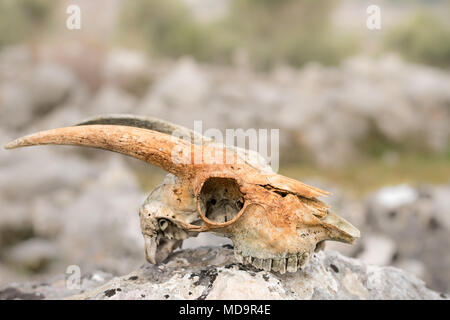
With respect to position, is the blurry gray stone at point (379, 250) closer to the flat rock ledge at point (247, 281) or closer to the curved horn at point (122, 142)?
the flat rock ledge at point (247, 281)

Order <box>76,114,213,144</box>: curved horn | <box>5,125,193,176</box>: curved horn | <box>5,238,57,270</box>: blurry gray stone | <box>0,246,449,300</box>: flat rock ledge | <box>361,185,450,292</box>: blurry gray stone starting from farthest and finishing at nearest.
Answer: <box>5,238,57,270</box>: blurry gray stone, <box>361,185,450,292</box>: blurry gray stone, <box>76,114,213,144</box>: curved horn, <box>5,125,193,176</box>: curved horn, <box>0,246,449,300</box>: flat rock ledge

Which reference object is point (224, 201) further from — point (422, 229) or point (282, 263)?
point (422, 229)

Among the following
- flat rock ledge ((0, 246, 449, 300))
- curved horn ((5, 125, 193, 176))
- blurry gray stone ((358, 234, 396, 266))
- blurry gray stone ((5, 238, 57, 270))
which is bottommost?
blurry gray stone ((5, 238, 57, 270))

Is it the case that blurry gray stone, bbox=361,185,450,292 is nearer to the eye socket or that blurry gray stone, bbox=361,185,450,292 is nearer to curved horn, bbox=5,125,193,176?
the eye socket

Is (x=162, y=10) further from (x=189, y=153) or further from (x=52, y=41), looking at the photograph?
(x=189, y=153)

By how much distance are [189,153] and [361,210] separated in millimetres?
2761

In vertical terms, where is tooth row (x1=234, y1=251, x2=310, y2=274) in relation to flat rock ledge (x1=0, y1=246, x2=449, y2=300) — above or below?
above

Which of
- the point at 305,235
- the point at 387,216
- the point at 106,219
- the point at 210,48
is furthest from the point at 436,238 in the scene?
the point at 210,48

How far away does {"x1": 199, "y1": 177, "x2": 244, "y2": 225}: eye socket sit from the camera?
1507 millimetres

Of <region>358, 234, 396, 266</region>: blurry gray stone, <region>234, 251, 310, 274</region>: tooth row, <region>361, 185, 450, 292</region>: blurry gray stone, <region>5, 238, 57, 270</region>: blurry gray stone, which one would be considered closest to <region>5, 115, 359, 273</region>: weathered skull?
<region>234, 251, 310, 274</region>: tooth row

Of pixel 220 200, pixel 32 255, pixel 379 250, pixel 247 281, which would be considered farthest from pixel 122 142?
pixel 32 255

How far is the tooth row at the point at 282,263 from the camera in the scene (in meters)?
1.41

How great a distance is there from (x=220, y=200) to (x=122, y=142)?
1.54ft

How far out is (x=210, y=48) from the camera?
517 cm
